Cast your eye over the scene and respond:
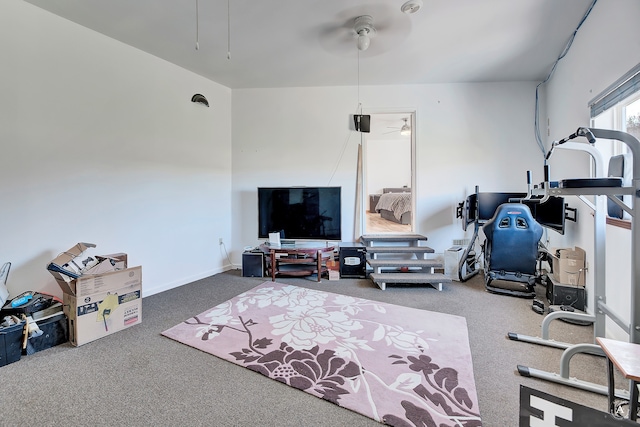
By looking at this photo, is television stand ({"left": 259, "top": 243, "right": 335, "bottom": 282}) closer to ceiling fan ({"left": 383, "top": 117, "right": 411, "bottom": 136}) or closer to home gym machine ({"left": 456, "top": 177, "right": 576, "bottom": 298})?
home gym machine ({"left": 456, "top": 177, "right": 576, "bottom": 298})

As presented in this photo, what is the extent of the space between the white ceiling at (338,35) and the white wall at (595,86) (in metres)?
0.24

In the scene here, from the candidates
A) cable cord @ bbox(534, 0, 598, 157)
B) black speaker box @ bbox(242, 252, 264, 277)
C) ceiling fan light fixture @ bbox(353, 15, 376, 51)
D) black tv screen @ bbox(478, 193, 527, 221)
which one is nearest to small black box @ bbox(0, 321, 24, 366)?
black speaker box @ bbox(242, 252, 264, 277)

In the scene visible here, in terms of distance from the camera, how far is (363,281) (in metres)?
3.80

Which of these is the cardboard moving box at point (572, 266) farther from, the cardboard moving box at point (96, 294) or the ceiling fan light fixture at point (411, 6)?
the cardboard moving box at point (96, 294)

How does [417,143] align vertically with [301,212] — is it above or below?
above

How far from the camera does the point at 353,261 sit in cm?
393

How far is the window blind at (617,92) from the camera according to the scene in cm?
198

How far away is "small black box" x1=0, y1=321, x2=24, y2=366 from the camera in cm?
185

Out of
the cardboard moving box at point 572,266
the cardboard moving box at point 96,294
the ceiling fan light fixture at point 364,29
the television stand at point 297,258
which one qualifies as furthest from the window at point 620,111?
the cardboard moving box at point 96,294

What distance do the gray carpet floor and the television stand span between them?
60.0 inches

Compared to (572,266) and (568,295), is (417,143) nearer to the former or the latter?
(572,266)

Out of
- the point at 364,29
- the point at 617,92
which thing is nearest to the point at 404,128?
the point at 364,29

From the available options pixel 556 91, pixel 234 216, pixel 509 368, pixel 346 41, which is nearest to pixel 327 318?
pixel 509 368

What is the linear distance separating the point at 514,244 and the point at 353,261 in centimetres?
194
